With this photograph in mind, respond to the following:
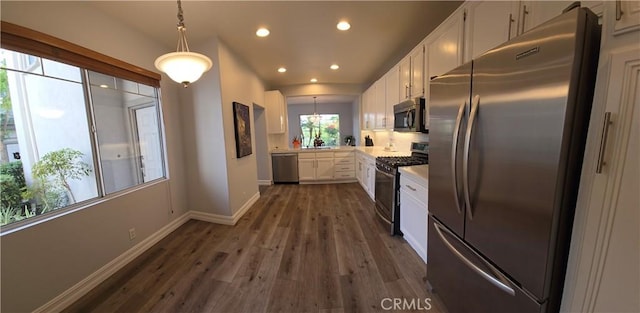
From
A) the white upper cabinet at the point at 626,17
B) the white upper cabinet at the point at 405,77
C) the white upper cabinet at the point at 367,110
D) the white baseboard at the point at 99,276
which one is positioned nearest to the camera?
the white upper cabinet at the point at 626,17

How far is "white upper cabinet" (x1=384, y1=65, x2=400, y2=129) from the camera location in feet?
10.4

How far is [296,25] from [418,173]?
2.14 metres

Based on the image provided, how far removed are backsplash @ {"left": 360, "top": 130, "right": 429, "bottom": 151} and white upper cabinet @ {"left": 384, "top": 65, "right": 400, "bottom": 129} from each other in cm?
42

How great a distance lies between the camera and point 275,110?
518cm

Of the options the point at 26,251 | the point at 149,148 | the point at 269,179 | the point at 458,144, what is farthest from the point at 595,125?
the point at 269,179

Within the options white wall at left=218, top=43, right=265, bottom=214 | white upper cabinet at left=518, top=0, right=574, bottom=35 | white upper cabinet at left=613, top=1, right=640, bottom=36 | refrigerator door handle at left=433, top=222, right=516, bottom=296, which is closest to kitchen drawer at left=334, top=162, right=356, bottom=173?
white wall at left=218, top=43, right=265, bottom=214

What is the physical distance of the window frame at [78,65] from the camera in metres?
1.49

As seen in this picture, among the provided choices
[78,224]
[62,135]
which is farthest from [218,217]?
[62,135]

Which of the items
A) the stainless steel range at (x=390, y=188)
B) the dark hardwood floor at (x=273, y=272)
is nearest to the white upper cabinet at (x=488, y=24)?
the stainless steel range at (x=390, y=188)

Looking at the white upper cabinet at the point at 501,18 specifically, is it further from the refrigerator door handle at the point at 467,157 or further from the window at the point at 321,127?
the window at the point at 321,127

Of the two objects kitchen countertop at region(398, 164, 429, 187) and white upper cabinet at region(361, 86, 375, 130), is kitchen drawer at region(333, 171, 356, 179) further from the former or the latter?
kitchen countertop at region(398, 164, 429, 187)

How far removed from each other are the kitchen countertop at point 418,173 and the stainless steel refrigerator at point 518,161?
49 cm

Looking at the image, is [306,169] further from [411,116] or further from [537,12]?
[537,12]

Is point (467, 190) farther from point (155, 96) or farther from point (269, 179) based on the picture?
point (269, 179)
